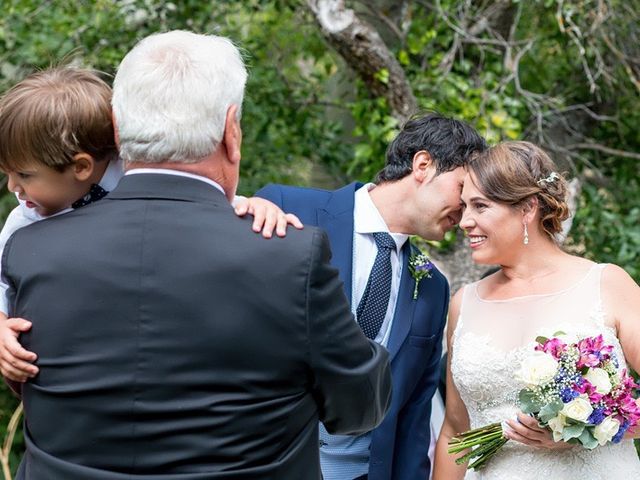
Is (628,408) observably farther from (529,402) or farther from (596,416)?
(529,402)

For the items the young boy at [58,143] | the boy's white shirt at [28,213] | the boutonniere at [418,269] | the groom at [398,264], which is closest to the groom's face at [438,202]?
the groom at [398,264]

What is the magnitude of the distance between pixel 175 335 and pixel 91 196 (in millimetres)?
689

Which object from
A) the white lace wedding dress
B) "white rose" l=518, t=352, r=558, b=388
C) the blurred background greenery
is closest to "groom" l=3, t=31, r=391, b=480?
"white rose" l=518, t=352, r=558, b=388

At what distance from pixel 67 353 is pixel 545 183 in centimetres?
203

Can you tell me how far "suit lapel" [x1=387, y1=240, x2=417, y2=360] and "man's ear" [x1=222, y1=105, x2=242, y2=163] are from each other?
1.42 metres

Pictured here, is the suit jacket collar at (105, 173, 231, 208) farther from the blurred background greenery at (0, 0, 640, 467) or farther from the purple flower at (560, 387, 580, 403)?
the blurred background greenery at (0, 0, 640, 467)

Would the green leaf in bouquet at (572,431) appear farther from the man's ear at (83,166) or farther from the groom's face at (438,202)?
the man's ear at (83,166)

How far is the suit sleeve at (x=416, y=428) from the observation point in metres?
3.69

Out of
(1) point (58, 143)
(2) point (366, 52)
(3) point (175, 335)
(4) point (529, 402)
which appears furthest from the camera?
(2) point (366, 52)

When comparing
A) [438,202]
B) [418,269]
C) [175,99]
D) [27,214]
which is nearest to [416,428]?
[418,269]

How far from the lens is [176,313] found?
2145 mm

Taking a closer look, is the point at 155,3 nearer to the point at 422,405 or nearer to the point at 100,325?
the point at 422,405

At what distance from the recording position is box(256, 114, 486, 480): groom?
11.6 ft

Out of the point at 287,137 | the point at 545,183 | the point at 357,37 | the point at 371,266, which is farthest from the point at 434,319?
the point at 287,137
